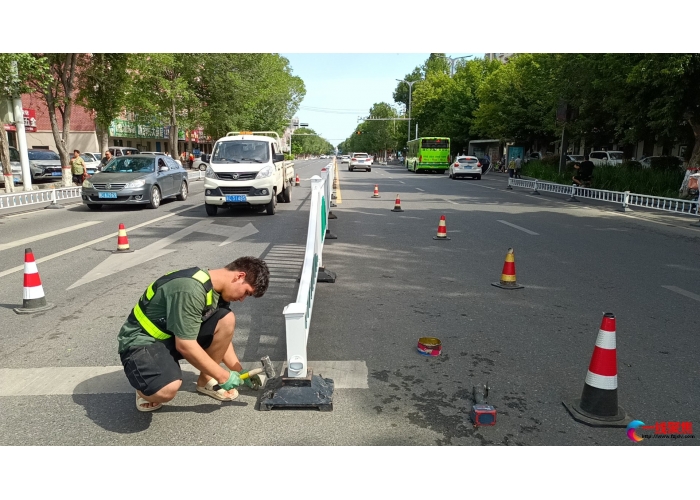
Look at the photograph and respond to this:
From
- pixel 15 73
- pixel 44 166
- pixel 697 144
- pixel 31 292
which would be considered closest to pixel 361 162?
pixel 44 166

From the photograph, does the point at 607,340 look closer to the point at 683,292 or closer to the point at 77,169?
the point at 683,292

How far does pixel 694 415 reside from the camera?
3.58 meters

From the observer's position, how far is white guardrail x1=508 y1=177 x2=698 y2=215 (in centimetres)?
1496

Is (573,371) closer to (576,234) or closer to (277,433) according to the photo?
(277,433)

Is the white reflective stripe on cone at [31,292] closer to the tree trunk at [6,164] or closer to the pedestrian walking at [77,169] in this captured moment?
the pedestrian walking at [77,169]

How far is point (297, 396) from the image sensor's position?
3.64m

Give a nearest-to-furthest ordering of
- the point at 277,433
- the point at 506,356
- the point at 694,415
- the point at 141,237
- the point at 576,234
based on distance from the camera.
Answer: the point at 277,433
the point at 694,415
the point at 506,356
the point at 141,237
the point at 576,234

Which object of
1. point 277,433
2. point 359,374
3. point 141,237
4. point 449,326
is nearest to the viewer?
point 277,433

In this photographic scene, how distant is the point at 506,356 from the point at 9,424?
149 inches

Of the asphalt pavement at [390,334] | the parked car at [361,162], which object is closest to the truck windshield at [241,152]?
the asphalt pavement at [390,334]

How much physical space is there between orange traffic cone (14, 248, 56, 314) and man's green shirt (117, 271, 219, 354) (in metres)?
3.24

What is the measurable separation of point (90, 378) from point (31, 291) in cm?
236

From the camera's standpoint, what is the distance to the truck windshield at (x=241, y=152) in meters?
A: 14.0

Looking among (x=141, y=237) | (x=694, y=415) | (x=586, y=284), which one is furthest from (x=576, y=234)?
(x=141, y=237)
